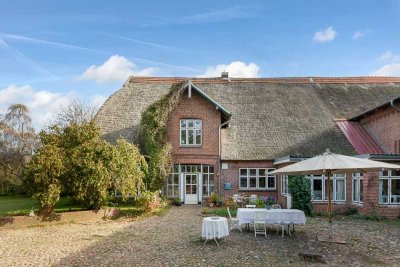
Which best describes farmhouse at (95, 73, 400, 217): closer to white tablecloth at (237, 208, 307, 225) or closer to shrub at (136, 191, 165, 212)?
shrub at (136, 191, 165, 212)

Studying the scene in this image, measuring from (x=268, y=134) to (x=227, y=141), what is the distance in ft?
8.52

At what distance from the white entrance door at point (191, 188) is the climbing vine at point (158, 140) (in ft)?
4.91

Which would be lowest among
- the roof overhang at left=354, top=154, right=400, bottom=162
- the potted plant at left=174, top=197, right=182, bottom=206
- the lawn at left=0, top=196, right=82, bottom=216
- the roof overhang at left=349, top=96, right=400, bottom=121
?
the lawn at left=0, top=196, right=82, bottom=216

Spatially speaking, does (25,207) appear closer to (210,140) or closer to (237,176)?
(210,140)

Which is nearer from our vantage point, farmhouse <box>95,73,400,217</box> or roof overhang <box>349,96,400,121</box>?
farmhouse <box>95,73,400,217</box>

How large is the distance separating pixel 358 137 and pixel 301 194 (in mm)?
7944

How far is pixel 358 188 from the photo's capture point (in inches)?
698

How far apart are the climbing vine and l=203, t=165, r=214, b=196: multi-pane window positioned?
2.25 meters

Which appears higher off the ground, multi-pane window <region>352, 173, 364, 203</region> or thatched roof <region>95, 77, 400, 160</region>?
thatched roof <region>95, 77, 400, 160</region>

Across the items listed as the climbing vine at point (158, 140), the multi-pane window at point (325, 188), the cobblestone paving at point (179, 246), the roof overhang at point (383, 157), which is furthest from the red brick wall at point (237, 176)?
the cobblestone paving at point (179, 246)

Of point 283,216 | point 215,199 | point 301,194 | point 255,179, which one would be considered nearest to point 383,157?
point 301,194

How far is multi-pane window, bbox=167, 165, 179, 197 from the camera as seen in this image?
2239 centimetres

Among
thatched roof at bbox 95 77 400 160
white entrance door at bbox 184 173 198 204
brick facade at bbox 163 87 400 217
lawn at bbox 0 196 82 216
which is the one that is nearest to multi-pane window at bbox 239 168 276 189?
brick facade at bbox 163 87 400 217

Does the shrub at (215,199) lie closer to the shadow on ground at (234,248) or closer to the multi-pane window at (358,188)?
the multi-pane window at (358,188)
